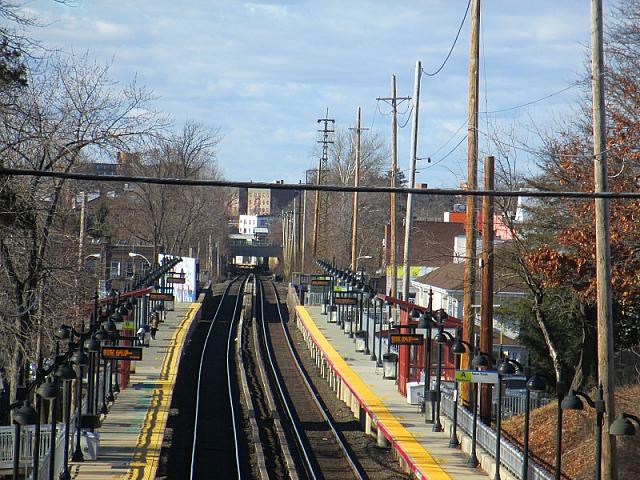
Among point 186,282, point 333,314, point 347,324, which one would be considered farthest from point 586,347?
point 186,282

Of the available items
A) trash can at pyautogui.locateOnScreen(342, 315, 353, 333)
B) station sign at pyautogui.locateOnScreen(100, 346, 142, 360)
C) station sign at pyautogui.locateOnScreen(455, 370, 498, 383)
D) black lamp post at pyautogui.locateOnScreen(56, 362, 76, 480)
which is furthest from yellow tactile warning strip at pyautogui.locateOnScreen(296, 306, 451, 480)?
trash can at pyautogui.locateOnScreen(342, 315, 353, 333)

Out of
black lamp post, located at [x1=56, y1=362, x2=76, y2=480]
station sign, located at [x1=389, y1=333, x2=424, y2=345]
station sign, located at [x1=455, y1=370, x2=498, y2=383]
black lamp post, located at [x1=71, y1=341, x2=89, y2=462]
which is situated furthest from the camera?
station sign, located at [x1=389, y1=333, x2=424, y2=345]

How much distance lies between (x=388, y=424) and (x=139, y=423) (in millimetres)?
5979

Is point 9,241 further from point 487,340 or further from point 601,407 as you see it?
point 601,407

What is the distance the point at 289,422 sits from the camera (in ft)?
96.4

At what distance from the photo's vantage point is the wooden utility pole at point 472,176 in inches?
856

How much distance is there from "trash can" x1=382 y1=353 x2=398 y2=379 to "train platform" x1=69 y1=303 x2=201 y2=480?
6.84 meters

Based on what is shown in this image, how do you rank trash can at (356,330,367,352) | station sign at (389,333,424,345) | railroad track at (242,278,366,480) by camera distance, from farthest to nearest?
1. trash can at (356,330,367,352)
2. station sign at (389,333,424,345)
3. railroad track at (242,278,366,480)

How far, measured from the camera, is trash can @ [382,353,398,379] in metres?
32.2

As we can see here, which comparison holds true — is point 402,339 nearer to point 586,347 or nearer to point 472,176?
point 586,347

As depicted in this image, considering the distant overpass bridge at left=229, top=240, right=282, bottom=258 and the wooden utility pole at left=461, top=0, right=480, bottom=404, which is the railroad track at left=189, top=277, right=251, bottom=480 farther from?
the distant overpass bridge at left=229, top=240, right=282, bottom=258

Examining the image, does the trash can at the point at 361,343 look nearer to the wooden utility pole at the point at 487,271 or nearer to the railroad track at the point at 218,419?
the railroad track at the point at 218,419

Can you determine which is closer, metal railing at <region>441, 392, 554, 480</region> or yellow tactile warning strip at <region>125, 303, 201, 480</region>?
metal railing at <region>441, 392, 554, 480</region>

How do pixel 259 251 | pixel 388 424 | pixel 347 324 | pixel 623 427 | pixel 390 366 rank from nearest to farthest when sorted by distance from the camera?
pixel 623 427 → pixel 388 424 → pixel 390 366 → pixel 347 324 → pixel 259 251
